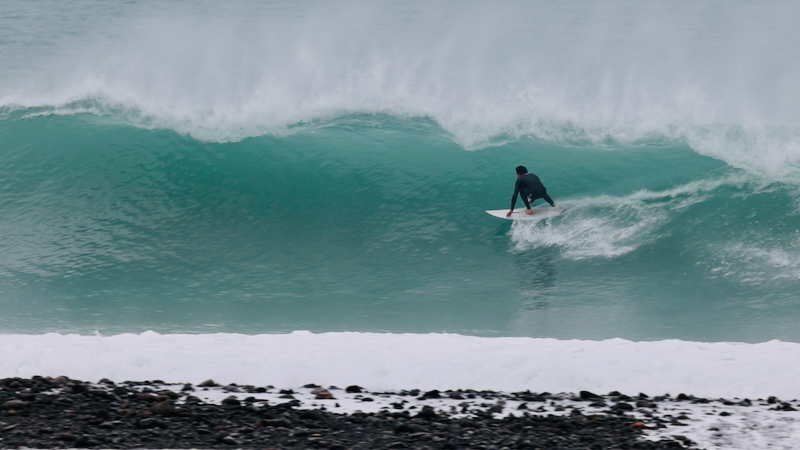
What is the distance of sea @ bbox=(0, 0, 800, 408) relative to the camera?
21.2ft

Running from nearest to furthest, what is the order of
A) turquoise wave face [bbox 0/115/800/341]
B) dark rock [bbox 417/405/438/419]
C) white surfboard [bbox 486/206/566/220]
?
dark rock [bbox 417/405/438/419]
turquoise wave face [bbox 0/115/800/341]
white surfboard [bbox 486/206/566/220]

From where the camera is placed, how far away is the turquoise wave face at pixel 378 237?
850 centimetres

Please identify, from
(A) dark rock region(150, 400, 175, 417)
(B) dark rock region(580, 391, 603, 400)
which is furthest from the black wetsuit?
(A) dark rock region(150, 400, 175, 417)

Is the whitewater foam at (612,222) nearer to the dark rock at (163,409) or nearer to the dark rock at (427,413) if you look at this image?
the dark rock at (427,413)

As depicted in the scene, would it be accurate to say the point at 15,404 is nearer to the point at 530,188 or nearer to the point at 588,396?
the point at 588,396

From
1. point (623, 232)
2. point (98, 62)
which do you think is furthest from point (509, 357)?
point (98, 62)

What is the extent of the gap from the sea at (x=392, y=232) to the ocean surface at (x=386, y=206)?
5cm

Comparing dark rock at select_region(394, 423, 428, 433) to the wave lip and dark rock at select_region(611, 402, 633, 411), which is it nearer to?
the wave lip

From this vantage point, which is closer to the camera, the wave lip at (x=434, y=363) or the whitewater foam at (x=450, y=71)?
the wave lip at (x=434, y=363)

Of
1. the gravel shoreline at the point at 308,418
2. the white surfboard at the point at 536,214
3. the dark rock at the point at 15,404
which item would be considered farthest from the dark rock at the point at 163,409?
the white surfboard at the point at 536,214

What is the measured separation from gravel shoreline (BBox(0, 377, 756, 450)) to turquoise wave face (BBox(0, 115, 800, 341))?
96.7 inches

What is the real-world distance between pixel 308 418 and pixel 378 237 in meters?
5.91

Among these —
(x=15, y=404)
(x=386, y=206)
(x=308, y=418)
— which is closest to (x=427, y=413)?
(x=308, y=418)

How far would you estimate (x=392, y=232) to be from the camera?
10820mm
